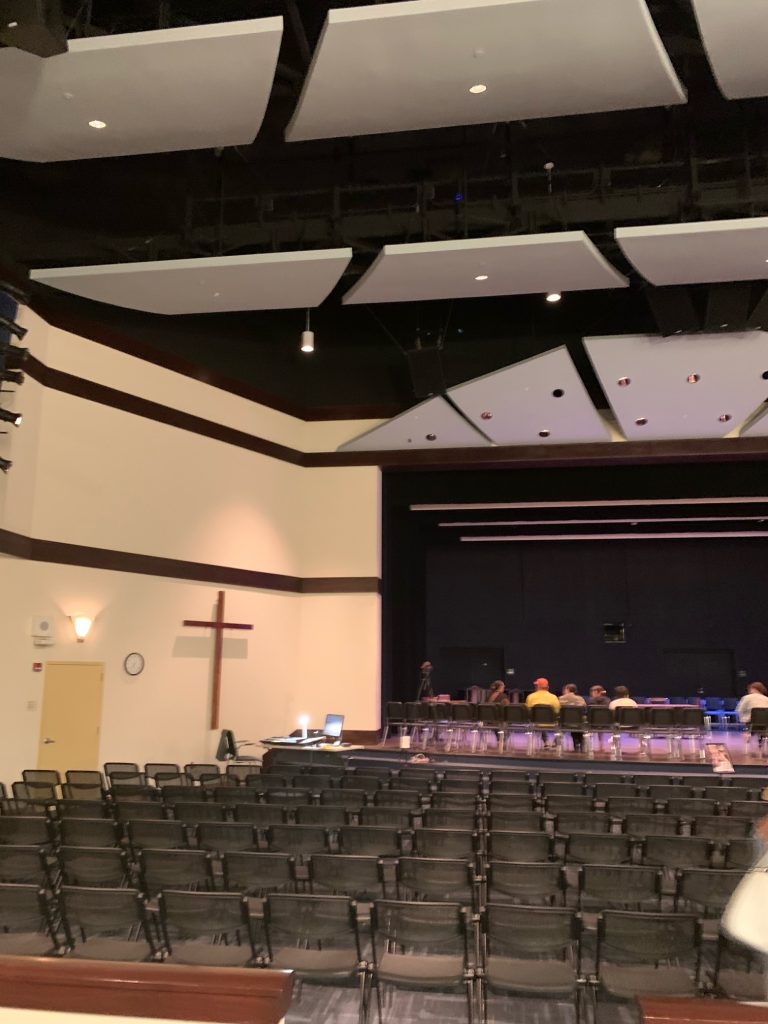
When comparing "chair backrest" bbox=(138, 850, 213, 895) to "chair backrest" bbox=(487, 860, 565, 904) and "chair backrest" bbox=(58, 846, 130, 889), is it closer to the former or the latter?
"chair backrest" bbox=(58, 846, 130, 889)

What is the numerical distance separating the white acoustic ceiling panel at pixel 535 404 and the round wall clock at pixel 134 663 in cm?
679

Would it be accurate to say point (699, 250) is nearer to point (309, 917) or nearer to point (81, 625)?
point (309, 917)

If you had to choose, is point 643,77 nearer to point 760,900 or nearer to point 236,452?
point 760,900

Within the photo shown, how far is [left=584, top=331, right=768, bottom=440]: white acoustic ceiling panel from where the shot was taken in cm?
1168

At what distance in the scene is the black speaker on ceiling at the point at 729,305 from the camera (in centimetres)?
1123

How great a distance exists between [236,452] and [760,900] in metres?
12.5

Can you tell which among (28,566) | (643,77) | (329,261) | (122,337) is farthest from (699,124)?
(28,566)

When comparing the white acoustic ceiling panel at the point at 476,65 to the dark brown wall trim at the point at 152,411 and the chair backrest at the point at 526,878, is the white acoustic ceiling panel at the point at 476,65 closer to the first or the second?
the dark brown wall trim at the point at 152,411

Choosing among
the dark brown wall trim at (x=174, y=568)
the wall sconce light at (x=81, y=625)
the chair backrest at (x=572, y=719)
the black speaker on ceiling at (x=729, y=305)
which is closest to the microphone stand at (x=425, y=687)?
the dark brown wall trim at (x=174, y=568)

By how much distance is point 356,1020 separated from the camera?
415 cm

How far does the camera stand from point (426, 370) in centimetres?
1331

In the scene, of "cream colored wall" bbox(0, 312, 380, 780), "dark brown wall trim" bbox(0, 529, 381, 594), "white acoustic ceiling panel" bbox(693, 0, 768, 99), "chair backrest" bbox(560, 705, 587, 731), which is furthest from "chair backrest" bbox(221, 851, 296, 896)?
"chair backrest" bbox(560, 705, 587, 731)

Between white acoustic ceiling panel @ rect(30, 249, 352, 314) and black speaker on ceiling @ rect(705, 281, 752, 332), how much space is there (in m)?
5.67

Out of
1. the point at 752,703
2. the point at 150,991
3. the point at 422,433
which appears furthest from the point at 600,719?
the point at 150,991
